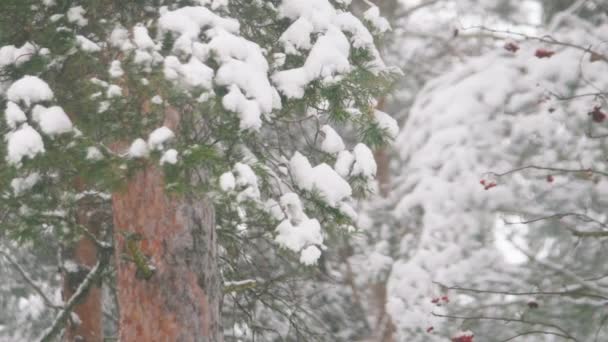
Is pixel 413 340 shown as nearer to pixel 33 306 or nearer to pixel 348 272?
pixel 348 272

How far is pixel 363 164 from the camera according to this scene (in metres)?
4.24

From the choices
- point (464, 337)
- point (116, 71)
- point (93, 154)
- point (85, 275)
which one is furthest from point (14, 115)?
point (464, 337)

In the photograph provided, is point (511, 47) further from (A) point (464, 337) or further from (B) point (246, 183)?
(B) point (246, 183)

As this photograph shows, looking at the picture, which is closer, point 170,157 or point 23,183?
point 170,157

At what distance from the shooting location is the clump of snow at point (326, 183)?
4039 mm

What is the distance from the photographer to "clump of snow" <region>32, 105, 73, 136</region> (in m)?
3.33

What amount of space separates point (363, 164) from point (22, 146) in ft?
6.51

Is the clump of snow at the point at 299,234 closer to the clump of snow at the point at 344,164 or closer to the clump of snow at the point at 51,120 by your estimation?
the clump of snow at the point at 344,164

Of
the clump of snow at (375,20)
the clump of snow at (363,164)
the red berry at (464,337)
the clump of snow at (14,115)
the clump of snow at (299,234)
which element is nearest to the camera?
the clump of snow at (14,115)

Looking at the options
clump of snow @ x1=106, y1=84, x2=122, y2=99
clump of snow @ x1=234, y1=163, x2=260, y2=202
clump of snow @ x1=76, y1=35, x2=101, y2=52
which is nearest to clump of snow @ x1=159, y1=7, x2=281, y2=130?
clump of snow @ x1=234, y1=163, x2=260, y2=202

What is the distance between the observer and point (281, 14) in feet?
14.6

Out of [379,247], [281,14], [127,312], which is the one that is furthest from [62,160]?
[379,247]

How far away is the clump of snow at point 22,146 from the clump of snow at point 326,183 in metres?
1.59

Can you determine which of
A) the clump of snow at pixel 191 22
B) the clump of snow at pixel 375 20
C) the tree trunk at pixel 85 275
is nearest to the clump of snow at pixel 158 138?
the clump of snow at pixel 191 22
